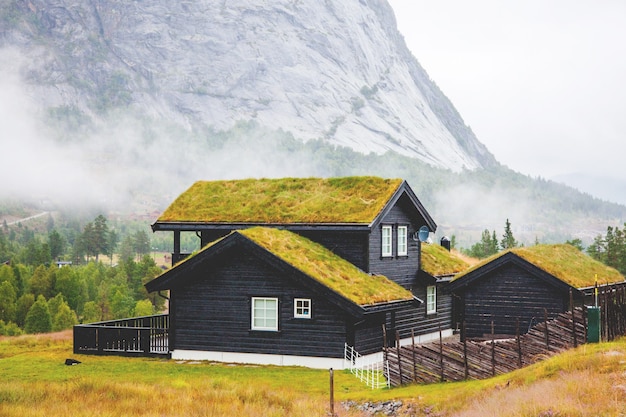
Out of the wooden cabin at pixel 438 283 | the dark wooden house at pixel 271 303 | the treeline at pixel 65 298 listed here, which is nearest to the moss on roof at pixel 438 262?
the wooden cabin at pixel 438 283

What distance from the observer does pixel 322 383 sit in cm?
2892

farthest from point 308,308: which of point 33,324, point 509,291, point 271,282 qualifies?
point 33,324

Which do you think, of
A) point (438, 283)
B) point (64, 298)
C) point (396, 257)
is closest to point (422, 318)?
point (438, 283)

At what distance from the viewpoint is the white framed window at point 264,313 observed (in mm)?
33625

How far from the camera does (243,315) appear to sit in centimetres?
3397

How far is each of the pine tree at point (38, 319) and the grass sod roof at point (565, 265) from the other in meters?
59.6

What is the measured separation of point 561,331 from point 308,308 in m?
10.5

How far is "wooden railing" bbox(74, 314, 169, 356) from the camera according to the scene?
35.9 metres

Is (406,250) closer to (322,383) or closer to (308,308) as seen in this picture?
(308,308)

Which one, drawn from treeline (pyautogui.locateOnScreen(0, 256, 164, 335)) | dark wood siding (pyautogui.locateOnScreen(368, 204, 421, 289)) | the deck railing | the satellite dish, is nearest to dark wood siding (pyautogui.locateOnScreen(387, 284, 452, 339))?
dark wood siding (pyautogui.locateOnScreen(368, 204, 421, 289))

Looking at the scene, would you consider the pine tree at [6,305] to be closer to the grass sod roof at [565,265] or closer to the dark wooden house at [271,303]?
the dark wooden house at [271,303]

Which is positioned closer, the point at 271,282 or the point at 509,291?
the point at 271,282

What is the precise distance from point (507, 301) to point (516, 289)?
0.63 meters

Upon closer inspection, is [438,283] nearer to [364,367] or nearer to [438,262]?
[438,262]
